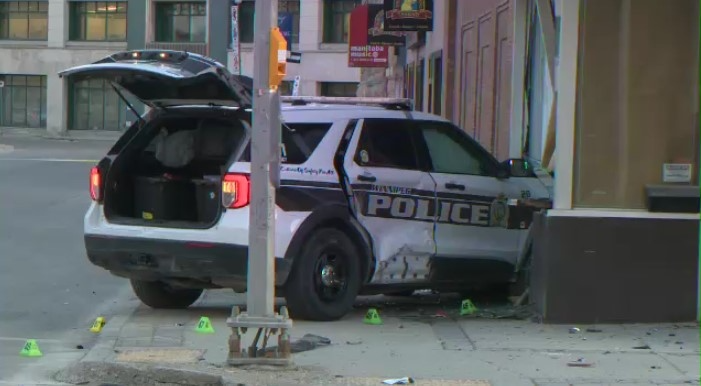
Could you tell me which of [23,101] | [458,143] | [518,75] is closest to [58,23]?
[23,101]

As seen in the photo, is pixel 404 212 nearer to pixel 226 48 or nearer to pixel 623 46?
pixel 623 46

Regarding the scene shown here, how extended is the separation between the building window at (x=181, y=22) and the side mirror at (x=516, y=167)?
154ft

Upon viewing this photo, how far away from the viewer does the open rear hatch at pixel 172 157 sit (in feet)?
28.7

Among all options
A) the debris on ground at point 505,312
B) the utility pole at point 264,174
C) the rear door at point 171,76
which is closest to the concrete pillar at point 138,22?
the debris on ground at point 505,312

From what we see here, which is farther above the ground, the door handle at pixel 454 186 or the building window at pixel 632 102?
the building window at pixel 632 102

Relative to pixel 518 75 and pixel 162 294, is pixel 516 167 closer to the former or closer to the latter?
pixel 518 75

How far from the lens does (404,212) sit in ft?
31.1

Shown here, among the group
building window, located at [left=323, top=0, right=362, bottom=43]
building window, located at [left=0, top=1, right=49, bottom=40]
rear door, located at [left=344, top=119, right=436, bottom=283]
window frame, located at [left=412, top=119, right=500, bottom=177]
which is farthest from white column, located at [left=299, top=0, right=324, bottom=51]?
rear door, located at [left=344, top=119, right=436, bottom=283]

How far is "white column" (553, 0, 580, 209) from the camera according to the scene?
860 centimetres

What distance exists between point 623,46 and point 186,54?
3524 millimetres

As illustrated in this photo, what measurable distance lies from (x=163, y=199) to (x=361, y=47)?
A: 20025 mm

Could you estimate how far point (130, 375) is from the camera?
7066 millimetres

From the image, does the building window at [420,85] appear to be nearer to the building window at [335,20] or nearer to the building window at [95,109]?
the building window at [335,20]

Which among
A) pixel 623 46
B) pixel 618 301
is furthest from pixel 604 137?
pixel 618 301
